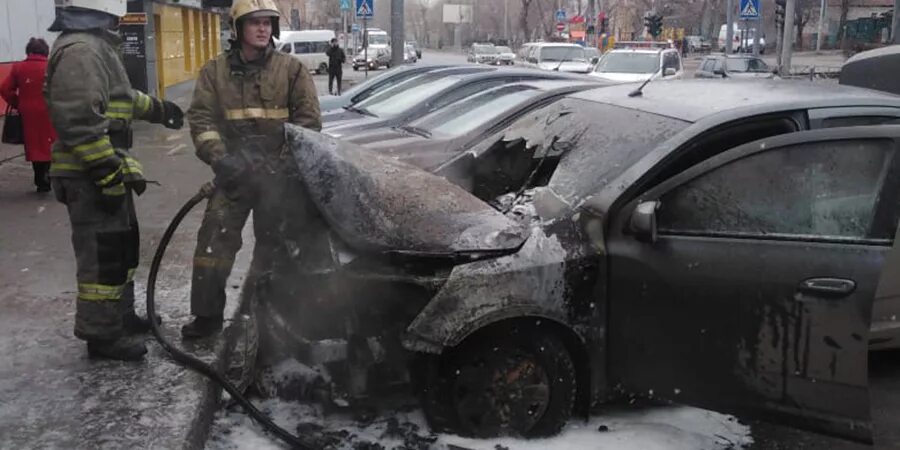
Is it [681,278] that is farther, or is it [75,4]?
[75,4]

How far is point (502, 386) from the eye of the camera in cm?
361

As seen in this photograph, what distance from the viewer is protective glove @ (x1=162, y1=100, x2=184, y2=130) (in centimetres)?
432

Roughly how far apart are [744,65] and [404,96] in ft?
61.5

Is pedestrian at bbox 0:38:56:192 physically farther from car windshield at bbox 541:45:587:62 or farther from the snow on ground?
car windshield at bbox 541:45:587:62

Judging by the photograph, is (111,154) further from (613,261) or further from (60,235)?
(60,235)

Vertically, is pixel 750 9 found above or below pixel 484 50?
above

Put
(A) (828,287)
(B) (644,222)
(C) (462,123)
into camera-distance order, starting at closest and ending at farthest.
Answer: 1. (A) (828,287)
2. (B) (644,222)
3. (C) (462,123)

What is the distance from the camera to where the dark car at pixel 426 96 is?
8.51 m

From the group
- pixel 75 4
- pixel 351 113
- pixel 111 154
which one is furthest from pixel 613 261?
pixel 351 113

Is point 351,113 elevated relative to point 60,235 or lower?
elevated

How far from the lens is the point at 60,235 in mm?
6652

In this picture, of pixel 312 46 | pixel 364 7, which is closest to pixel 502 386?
pixel 364 7

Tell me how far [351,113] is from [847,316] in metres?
7.43

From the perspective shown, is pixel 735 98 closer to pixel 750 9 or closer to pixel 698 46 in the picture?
pixel 750 9
